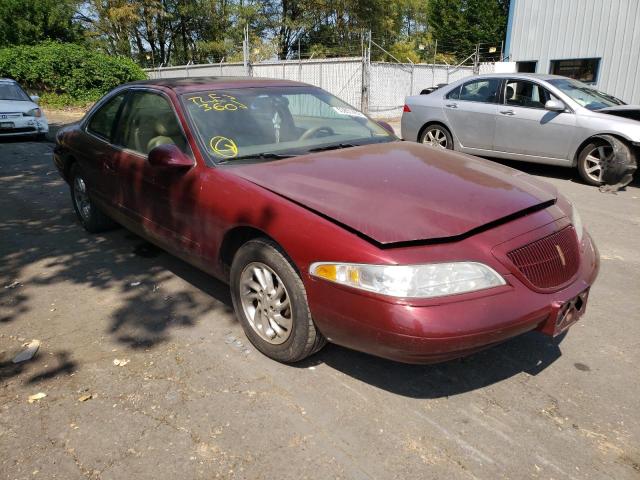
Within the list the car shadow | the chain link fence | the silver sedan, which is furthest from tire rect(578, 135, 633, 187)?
the chain link fence

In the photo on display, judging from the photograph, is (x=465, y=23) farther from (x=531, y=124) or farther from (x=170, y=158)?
(x=170, y=158)

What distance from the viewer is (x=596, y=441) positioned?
8.18 ft

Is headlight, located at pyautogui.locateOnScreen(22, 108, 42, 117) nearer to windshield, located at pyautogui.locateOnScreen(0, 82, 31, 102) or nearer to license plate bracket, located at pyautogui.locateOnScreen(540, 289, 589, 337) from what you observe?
windshield, located at pyautogui.locateOnScreen(0, 82, 31, 102)

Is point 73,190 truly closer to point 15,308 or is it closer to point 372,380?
point 15,308

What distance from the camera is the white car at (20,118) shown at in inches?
463

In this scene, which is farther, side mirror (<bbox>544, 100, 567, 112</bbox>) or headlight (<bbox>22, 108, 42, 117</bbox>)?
headlight (<bbox>22, 108, 42, 117</bbox>)

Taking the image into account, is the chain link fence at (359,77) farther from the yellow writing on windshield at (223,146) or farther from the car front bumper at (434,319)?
the car front bumper at (434,319)

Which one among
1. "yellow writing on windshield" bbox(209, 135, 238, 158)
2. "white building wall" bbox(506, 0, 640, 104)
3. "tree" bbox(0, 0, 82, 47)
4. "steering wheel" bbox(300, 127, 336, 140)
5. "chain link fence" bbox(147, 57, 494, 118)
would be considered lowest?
"yellow writing on windshield" bbox(209, 135, 238, 158)

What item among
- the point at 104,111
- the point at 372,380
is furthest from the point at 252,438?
the point at 104,111

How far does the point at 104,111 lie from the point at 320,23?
112ft

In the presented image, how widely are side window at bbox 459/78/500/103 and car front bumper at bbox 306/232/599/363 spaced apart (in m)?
6.56

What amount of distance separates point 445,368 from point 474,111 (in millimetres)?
6471

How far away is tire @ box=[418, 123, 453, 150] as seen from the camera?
9109mm

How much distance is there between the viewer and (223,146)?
3.57 m
